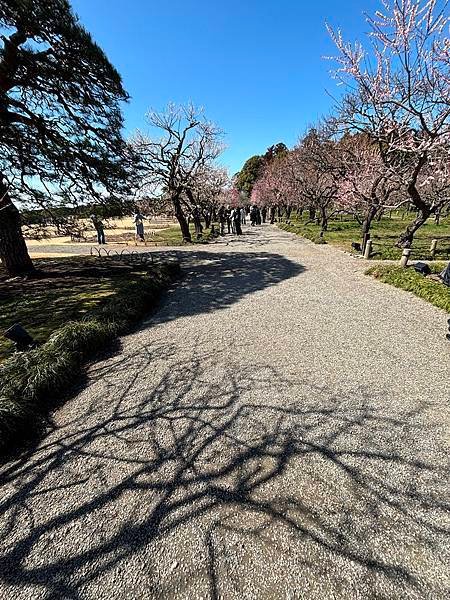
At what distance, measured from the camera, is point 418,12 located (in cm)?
522

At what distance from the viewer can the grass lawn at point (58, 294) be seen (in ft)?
16.1

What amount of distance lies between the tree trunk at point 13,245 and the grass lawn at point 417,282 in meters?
9.73

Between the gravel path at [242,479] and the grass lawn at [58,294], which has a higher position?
the grass lawn at [58,294]

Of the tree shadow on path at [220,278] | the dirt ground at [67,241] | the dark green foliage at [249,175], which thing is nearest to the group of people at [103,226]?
the dirt ground at [67,241]

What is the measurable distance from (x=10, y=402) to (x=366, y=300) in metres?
6.48

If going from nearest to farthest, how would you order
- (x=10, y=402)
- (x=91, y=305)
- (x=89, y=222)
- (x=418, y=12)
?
(x=10, y=402) < (x=418, y=12) < (x=91, y=305) < (x=89, y=222)

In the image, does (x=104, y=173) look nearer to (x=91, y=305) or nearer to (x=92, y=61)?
(x=92, y=61)

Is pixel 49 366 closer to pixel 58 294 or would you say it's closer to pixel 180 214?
pixel 58 294

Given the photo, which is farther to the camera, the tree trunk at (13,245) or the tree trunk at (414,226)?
the tree trunk at (414,226)

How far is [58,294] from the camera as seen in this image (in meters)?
6.48

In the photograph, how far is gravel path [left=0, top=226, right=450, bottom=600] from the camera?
63.1 inches

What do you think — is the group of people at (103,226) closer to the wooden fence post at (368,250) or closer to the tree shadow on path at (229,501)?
the tree shadow on path at (229,501)

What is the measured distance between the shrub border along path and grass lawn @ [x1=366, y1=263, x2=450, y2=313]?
622 centimetres

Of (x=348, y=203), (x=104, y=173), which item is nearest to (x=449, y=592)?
A: (x=104, y=173)
